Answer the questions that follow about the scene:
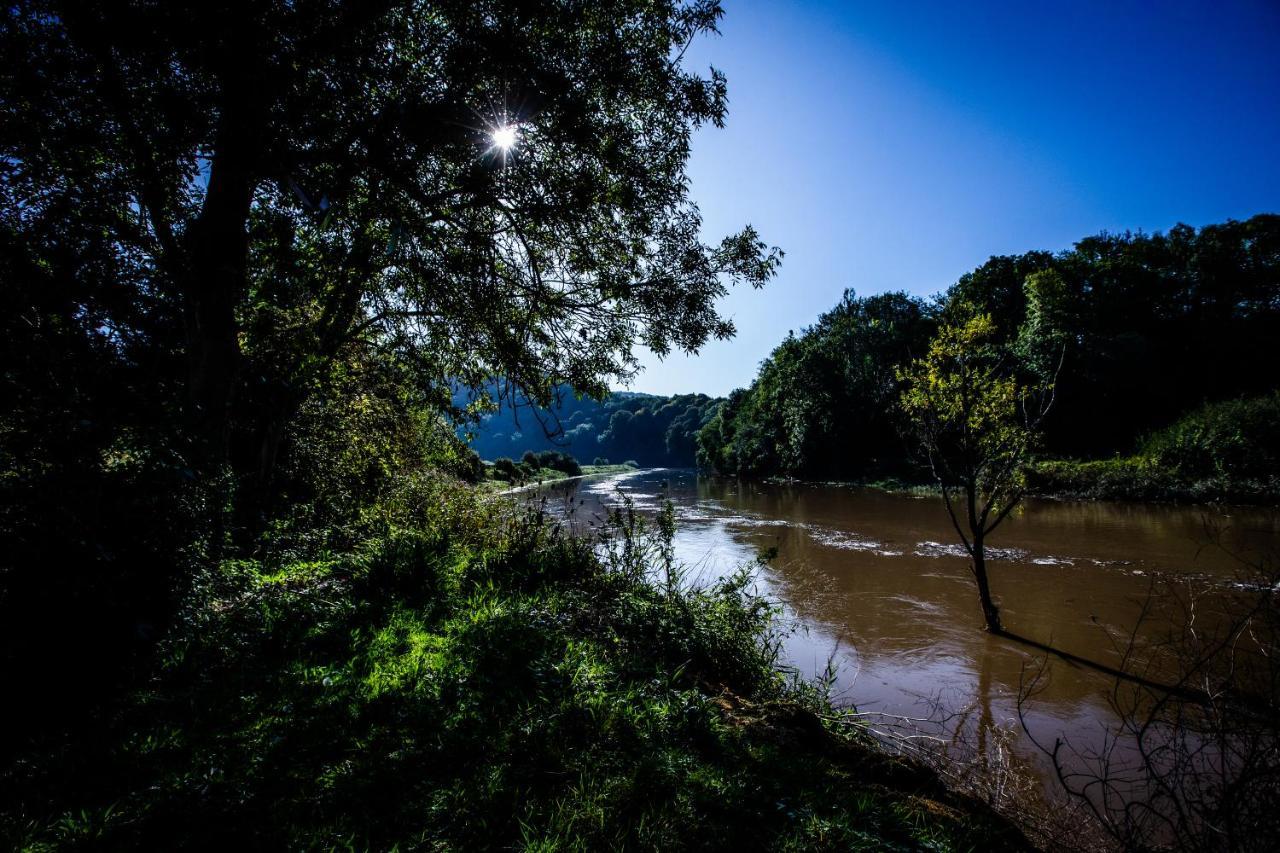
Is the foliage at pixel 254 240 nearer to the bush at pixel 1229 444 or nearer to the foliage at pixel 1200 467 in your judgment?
the foliage at pixel 1200 467

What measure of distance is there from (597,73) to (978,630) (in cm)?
915

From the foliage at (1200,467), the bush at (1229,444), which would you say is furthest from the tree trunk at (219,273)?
the bush at (1229,444)

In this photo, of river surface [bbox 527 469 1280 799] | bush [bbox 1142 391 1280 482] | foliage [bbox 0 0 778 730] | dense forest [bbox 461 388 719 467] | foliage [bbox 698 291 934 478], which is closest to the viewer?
foliage [bbox 0 0 778 730]

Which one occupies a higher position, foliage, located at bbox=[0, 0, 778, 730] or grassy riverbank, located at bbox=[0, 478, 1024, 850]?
foliage, located at bbox=[0, 0, 778, 730]

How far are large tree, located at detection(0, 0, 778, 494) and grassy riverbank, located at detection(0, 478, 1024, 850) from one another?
212 cm

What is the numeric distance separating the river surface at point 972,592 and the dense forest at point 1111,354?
726cm

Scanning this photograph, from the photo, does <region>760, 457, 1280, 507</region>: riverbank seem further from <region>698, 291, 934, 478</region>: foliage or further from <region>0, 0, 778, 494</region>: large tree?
<region>0, 0, 778, 494</region>: large tree

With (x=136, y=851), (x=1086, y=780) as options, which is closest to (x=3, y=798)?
(x=136, y=851)

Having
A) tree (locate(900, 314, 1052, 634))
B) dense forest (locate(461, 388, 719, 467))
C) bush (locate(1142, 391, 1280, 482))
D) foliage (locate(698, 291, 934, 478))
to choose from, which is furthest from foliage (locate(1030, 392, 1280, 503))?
dense forest (locate(461, 388, 719, 467))

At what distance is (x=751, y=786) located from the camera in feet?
9.57

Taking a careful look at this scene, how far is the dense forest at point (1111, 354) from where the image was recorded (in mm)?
22109

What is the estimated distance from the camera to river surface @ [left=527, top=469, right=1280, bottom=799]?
5348 millimetres

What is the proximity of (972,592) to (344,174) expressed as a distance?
11448mm

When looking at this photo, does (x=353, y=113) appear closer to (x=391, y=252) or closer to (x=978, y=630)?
(x=391, y=252)
